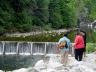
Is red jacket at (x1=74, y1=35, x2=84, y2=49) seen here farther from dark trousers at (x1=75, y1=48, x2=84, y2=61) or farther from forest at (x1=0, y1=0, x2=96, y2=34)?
forest at (x1=0, y1=0, x2=96, y2=34)

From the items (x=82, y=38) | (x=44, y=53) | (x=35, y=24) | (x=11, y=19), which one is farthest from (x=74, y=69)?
(x=35, y=24)

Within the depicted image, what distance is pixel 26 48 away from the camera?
151ft

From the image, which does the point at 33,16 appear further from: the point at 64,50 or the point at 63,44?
the point at 63,44

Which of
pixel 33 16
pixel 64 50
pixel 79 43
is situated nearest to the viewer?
pixel 64 50

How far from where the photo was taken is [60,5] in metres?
99.3

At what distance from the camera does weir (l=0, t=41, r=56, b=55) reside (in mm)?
45334

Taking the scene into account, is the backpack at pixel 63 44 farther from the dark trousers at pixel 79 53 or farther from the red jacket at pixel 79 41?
the dark trousers at pixel 79 53

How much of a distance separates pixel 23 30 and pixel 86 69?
51712mm

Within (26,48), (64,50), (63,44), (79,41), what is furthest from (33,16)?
(63,44)

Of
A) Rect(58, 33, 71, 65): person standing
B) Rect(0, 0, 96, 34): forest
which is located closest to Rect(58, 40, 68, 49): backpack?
Rect(58, 33, 71, 65): person standing

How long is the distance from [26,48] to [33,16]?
33.7 meters

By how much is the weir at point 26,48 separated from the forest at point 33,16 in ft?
53.8

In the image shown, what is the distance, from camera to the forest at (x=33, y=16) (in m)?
67.8

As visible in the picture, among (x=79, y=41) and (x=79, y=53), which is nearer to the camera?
(x=79, y=41)
